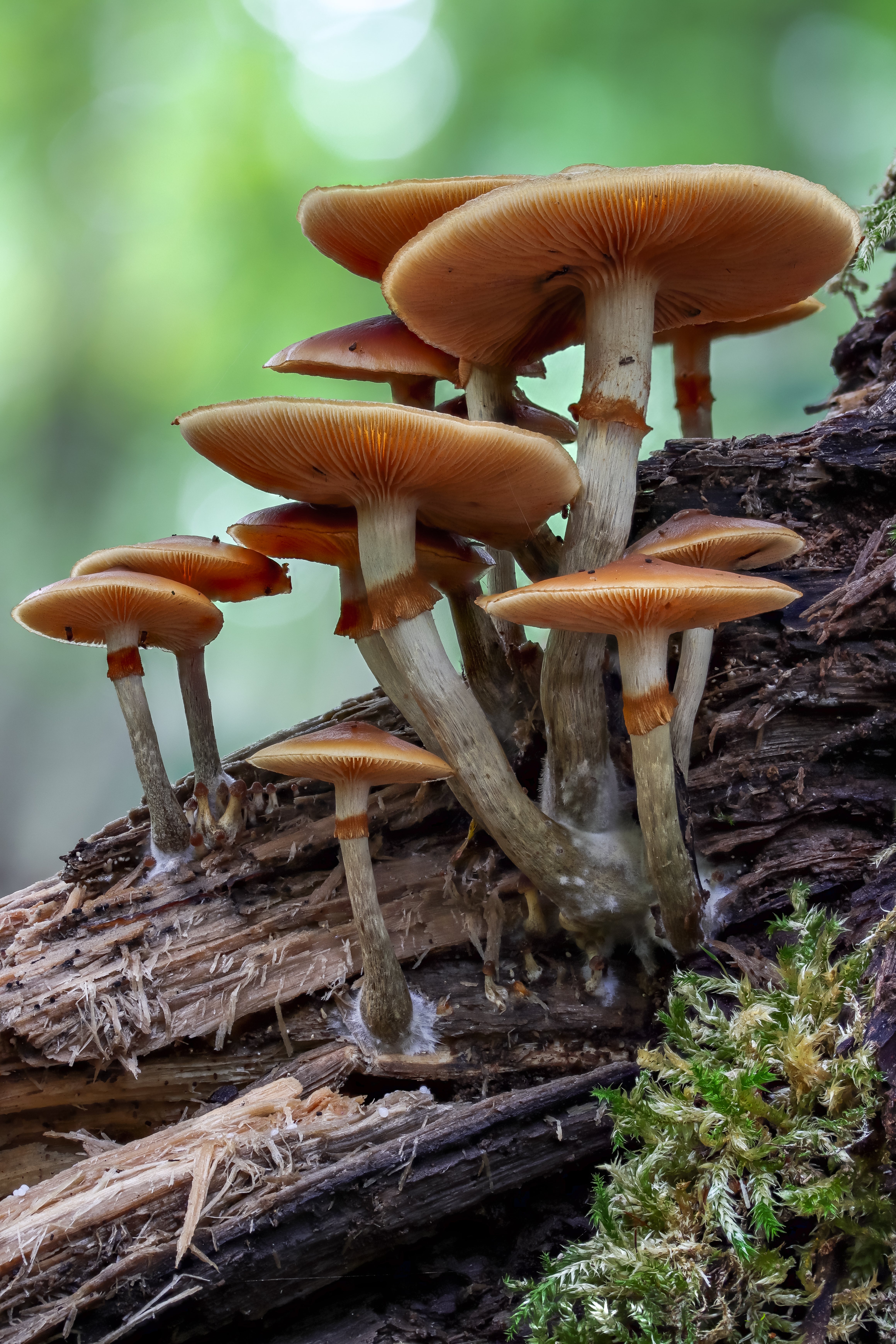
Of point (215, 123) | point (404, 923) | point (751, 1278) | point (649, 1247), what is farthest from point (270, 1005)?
point (215, 123)

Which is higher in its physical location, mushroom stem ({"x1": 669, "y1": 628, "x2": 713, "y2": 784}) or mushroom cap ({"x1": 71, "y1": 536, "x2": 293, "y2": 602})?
mushroom cap ({"x1": 71, "y1": 536, "x2": 293, "y2": 602})

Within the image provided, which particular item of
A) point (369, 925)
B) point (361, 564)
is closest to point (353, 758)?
point (369, 925)

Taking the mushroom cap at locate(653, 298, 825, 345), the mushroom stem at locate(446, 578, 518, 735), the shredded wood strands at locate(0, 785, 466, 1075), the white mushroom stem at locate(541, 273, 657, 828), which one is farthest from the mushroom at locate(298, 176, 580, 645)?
the shredded wood strands at locate(0, 785, 466, 1075)

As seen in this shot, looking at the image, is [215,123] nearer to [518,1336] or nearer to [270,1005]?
[270,1005]

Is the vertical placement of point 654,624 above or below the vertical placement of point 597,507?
below

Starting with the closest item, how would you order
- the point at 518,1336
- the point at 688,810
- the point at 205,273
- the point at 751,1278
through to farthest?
the point at 751,1278 → the point at 518,1336 → the point at 688,810 → the point at 205,273

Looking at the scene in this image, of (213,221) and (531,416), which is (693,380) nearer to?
(531,416)

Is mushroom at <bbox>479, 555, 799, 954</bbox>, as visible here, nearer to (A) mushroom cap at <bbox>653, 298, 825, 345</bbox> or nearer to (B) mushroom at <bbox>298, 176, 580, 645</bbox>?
(B) mushroom at <bbox>298, 176, 580, 645</bbox>
